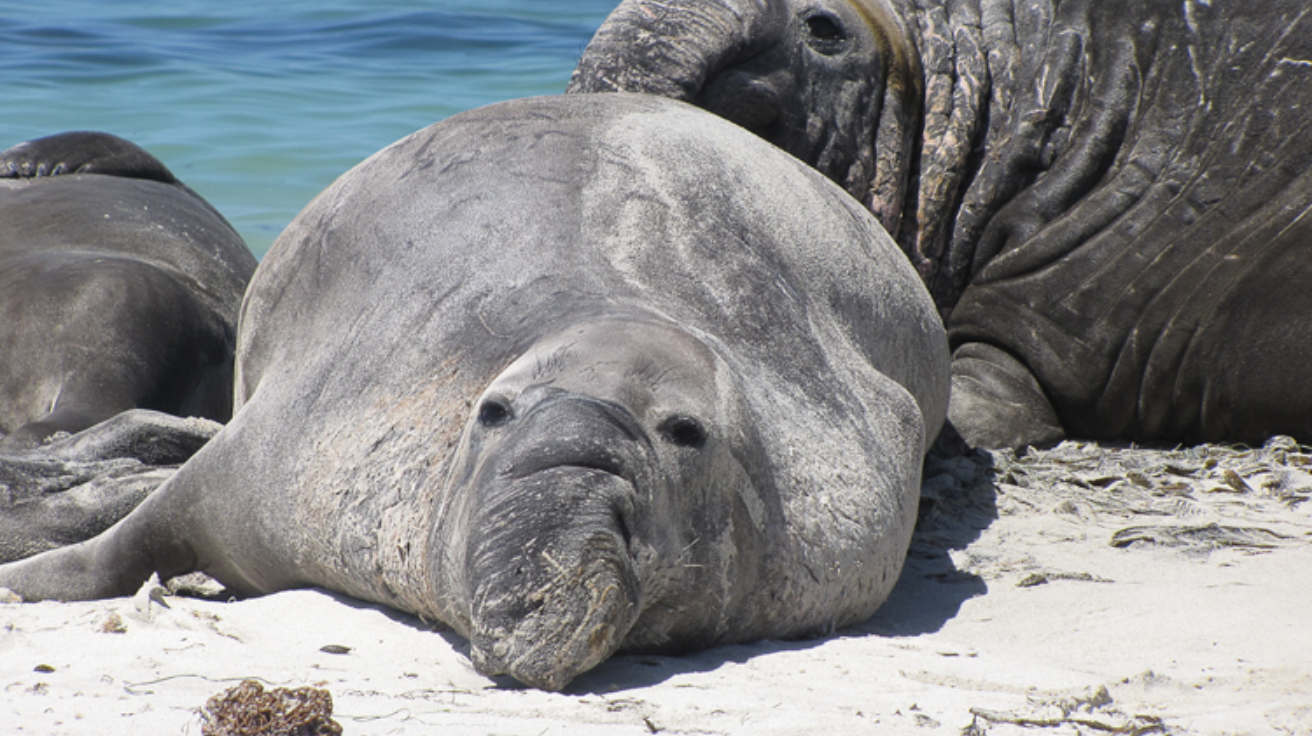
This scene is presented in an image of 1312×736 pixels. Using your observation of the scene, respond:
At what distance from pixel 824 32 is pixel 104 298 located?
2697 millimetres

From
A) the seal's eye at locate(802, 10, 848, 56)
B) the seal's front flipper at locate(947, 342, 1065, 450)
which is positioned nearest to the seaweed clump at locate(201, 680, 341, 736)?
the seal's front flipper at locate(947, 342, 1065, 450)

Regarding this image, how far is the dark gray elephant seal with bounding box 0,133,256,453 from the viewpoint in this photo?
4.53m

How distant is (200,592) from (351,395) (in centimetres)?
60

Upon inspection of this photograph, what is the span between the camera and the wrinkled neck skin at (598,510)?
225cm

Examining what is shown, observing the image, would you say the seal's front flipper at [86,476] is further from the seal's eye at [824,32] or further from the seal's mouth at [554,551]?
the seal's eye at [824,32]

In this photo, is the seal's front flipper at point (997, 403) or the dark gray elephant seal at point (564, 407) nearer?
the dark gray elephant seal at point (564, 407)

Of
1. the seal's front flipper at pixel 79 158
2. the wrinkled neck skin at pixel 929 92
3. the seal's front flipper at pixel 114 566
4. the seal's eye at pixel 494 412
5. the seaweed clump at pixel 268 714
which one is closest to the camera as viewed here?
the seaweed clump at pixel 268 714

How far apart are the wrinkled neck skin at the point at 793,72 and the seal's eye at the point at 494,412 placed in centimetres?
257

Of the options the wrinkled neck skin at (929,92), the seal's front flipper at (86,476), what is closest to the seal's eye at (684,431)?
the seal's front flipper at (86,476)

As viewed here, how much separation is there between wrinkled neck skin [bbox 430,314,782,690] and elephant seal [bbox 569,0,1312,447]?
2.34 m

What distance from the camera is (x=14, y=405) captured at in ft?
15.0

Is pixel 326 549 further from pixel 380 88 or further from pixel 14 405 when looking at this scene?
pixel 380 88

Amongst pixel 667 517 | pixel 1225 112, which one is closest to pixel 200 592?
pixel 667 517

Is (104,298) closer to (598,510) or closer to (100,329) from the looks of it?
(100,329)
